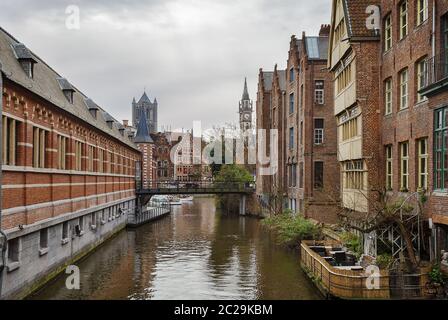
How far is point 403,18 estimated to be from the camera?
20125mm

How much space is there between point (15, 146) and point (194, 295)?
799 cm

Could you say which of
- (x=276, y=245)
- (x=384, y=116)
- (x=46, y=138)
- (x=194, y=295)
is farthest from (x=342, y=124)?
(x=46, y=138)

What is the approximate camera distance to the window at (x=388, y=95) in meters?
21.5

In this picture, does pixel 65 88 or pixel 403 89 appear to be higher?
pixel 65 88

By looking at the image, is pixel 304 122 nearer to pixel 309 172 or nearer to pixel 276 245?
pixel 309 172

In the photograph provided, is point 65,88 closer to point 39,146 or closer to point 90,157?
point 90,157

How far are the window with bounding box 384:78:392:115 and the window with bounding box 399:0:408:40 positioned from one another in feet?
6.77

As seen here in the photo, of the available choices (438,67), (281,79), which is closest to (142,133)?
(281,79)

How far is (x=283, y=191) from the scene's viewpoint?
1767 inches

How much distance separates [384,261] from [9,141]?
12.8m

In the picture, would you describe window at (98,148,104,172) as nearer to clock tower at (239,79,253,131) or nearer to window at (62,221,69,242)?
window at (62,221,69,242)

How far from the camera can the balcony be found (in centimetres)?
1546

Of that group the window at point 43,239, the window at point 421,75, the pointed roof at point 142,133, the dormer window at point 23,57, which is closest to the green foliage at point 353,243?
the window at point 421,75

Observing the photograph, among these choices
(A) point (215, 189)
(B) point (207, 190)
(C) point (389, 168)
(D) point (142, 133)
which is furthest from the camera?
(D) point (142, 133)
